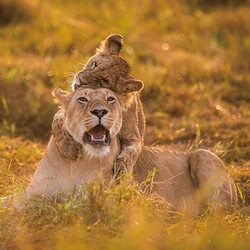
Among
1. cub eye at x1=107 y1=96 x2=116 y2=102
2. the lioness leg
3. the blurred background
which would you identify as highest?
cub eye at x1=107 y1=96 x2=116 y2=102

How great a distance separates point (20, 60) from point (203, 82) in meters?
2.22

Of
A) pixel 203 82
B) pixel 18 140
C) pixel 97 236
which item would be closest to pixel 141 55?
pixel 203 82

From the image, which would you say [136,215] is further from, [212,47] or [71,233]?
[212,47]

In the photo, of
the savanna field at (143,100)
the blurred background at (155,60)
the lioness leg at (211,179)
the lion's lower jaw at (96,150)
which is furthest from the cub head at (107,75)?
the blurred background at (155,60)

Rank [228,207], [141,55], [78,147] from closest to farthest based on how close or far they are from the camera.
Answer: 1. [78,147]
2. [228,207]
3. [141,55]

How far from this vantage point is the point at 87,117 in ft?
15.4

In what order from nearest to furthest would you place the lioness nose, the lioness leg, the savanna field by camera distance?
the savanna field
the lioness nose
the lioness leg

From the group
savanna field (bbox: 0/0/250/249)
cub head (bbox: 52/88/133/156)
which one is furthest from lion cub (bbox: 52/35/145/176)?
savanna field (bbox: 0/0/250/249)

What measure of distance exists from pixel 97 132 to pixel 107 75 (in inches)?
20.5

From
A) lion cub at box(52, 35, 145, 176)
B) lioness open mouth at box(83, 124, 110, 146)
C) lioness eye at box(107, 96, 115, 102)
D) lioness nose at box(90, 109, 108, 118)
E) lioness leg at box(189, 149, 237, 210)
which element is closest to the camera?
lioness nose at box(90, 109, 108, 118)

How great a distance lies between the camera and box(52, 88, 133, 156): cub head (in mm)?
4707

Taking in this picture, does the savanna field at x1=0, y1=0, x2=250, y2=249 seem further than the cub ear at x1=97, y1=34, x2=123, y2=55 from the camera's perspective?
No

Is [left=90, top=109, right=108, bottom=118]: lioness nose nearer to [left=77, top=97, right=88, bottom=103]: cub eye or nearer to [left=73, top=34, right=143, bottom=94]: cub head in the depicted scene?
[left=77, top=97, right=88, bottom=103]: cub eye

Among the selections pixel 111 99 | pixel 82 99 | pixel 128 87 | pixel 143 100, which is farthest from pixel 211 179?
pixel 143 100
